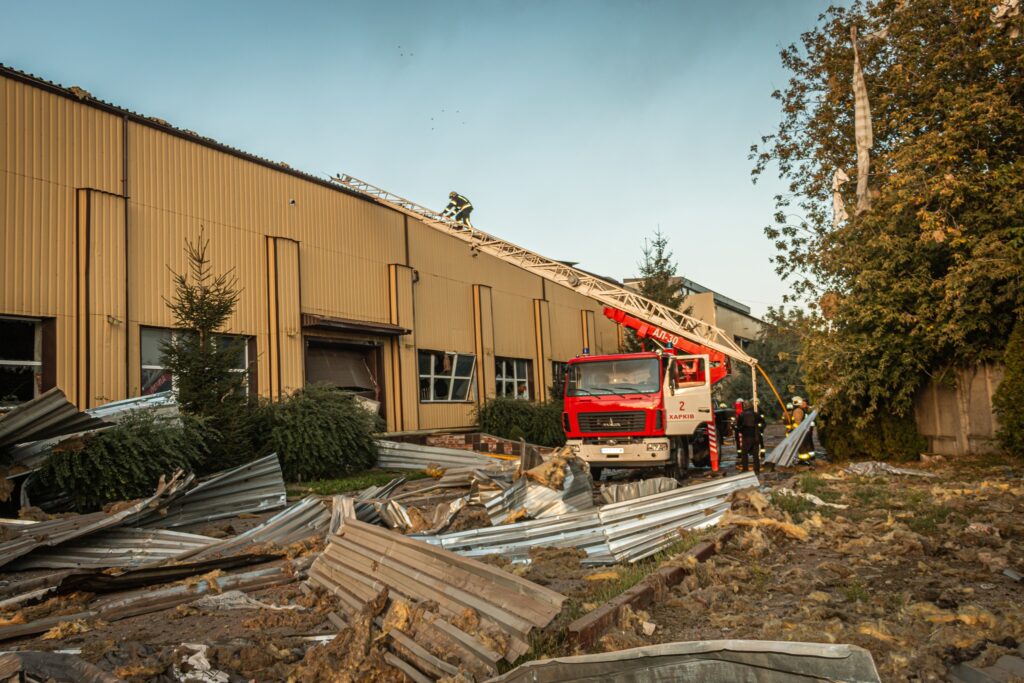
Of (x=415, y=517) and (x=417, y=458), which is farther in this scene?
(x=417, y=458)

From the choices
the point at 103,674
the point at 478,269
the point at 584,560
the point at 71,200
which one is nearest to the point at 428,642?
the point at 103,674

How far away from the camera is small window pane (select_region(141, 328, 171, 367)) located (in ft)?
45.8

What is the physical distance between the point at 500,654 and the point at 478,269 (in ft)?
67.5

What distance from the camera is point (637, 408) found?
1471 cm

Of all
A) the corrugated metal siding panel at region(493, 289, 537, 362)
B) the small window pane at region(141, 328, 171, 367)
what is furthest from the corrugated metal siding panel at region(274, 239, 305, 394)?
the corrugated metal siding panel at region(493, 289, 537, 362)

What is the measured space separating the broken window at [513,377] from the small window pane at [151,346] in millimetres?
12349

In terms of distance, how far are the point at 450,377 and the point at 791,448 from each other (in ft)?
33.5

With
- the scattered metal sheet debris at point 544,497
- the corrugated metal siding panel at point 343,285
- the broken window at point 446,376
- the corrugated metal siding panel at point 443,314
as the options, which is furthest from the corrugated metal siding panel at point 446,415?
the scattered metal sheet debris at point 544,497

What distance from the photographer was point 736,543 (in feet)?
24.8

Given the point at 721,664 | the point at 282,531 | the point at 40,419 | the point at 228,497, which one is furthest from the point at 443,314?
the point at 721,664

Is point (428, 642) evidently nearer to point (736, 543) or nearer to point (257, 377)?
point (736, 543)

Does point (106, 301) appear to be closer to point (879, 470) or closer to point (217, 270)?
point (217, 270)

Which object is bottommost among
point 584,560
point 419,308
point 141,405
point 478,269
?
point 584,560

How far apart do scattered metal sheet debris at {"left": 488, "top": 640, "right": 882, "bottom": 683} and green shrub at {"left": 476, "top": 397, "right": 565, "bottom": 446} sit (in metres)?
18.0
